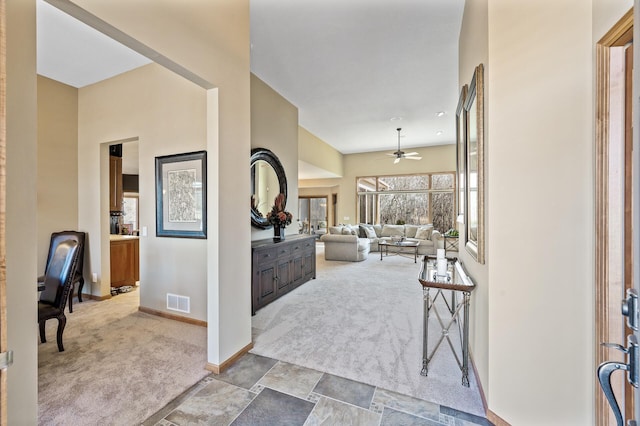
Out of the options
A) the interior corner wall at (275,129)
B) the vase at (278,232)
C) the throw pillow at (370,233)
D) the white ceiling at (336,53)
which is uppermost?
the white ceiling at (336,53)

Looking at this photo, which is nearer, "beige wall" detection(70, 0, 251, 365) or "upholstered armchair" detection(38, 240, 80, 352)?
"beige wall" detection(70, 0, 251, 365)

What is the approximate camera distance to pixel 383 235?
8.95 metres

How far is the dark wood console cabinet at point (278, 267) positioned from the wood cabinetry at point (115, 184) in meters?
2.60

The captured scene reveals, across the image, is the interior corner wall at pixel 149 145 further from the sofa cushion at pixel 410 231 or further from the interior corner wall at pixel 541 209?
the sofa cushion at pixel 410 231

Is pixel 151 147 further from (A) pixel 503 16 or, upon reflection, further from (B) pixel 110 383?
(A) pixel 503 16

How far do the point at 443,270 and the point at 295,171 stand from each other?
373 centimetres

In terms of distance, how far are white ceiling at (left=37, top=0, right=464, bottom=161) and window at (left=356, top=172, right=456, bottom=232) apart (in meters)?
3.76

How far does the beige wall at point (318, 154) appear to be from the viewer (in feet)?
22.4

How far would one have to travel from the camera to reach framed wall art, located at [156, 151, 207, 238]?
317 cm

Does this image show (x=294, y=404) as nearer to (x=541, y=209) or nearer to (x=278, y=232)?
(x=541, y=209)

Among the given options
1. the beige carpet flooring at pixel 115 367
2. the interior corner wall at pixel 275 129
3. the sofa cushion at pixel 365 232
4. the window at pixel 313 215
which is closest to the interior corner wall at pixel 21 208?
the beige carpet flooring at pixel 115 367

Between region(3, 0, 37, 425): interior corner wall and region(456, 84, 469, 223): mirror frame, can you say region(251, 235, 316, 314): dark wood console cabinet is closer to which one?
region(3, 0, 37, 425): interior corner wall

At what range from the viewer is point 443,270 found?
2.26 m

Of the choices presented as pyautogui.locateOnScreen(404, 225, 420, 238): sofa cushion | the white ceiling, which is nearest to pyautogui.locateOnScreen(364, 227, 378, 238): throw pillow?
pyautogui.locateOnScreen(404, 225, 420, 238): sofa cushion
